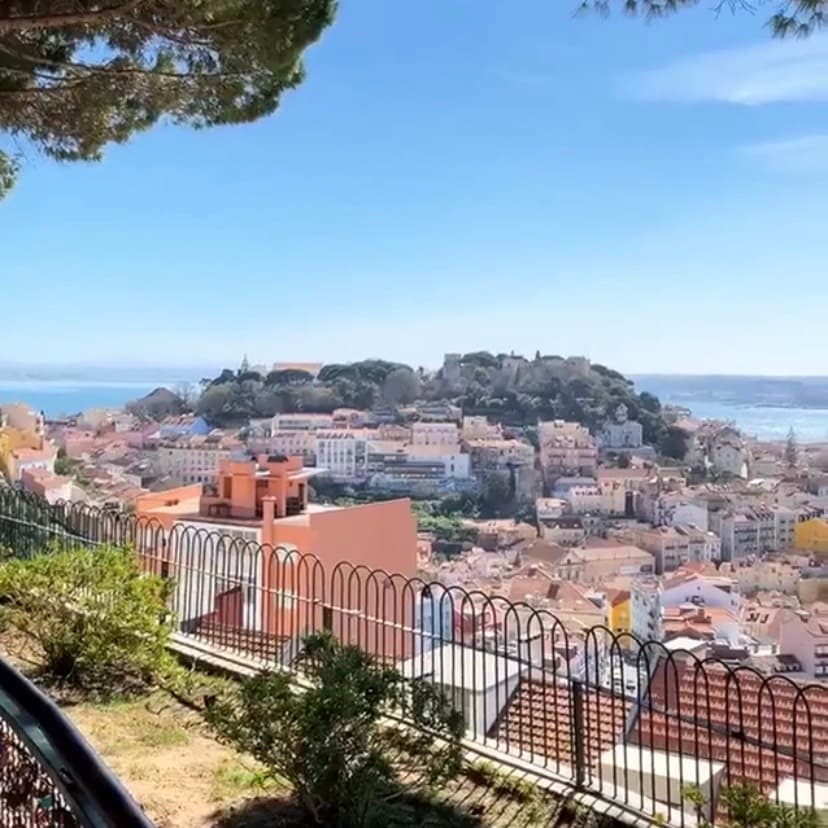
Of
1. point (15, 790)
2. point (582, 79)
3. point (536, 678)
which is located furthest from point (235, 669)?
point (582, 79)

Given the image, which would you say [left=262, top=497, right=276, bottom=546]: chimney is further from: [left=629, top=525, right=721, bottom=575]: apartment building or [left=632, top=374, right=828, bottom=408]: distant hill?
[left=632, top=374, right=828, bottom=408]: distant hill

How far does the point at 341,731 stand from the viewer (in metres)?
3.74

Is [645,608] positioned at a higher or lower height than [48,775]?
lower

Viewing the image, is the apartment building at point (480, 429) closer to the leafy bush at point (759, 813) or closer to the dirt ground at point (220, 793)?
the dirt ground at point (220, 793)

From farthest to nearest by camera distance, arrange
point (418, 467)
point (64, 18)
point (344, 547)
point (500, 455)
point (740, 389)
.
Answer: point (418, 467) < point (500, 455) < point (740, 389) < point (344, 547) < point (64, 18)

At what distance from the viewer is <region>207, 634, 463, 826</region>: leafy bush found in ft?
12.2

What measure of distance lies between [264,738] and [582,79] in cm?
1716

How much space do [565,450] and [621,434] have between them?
167 centimetres

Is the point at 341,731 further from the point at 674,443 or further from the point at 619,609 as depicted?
the point at 674,443

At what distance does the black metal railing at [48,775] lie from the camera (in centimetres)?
133

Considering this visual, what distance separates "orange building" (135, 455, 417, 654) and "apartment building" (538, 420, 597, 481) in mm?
5877

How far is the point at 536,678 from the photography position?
534cm

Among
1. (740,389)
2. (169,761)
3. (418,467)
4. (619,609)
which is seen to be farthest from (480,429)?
(169,761)

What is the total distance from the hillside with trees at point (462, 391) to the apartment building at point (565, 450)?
468 mm
